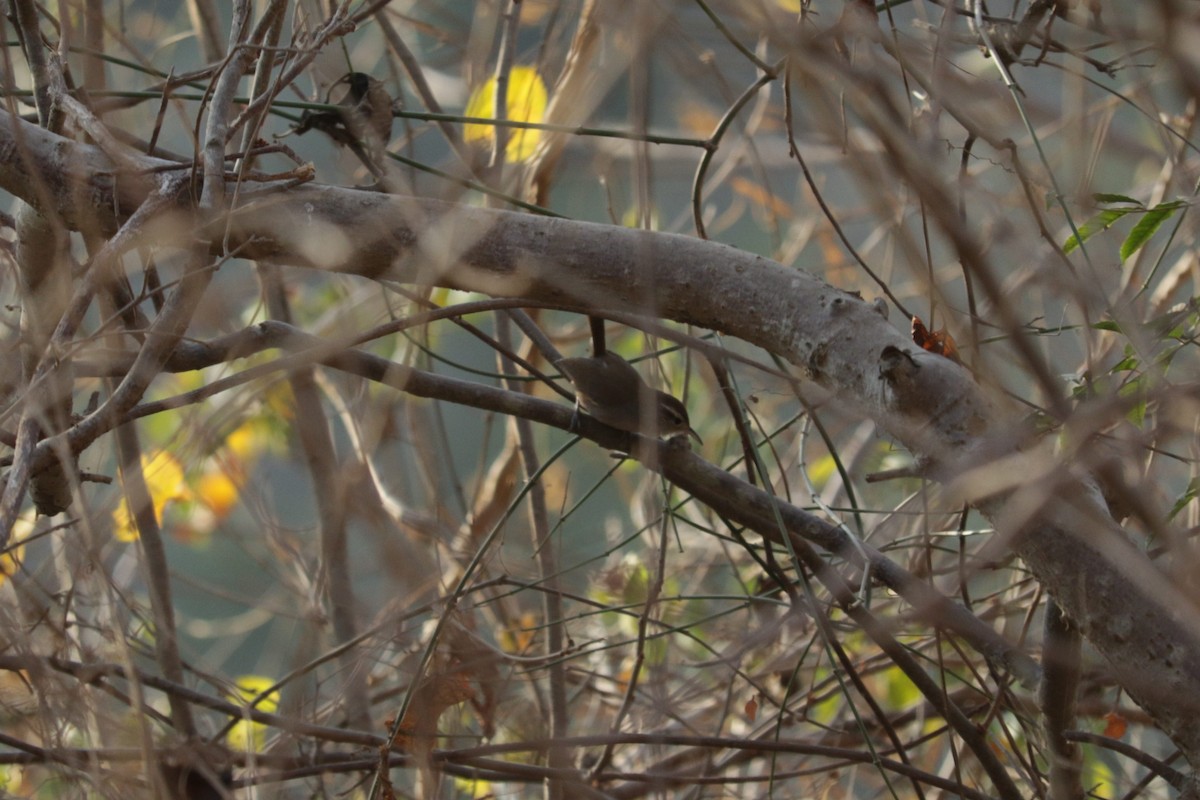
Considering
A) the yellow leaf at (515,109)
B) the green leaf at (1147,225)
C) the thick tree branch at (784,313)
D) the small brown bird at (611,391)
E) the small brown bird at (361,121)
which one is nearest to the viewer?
the thick tree branch at (784,313)

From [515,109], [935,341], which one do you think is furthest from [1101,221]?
[515,109]

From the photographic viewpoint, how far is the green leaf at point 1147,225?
129 centimetres

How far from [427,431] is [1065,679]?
4.70 ft

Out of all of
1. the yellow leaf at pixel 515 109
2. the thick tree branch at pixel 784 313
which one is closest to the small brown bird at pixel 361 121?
the thick tree branch at pixel 784 313

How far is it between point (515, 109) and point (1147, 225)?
1.80m

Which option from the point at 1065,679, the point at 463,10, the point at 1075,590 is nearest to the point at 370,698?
the point at 1065,679

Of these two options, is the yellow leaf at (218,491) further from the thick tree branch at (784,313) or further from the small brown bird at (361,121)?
the thick tree branch at (784,313)

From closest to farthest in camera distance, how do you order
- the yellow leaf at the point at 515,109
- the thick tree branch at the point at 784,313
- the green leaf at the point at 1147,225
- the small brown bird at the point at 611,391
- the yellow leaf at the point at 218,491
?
the thick tree branch at the point at 784,313 → the green leaf at the point at 1147,225 → the small brown bird at the point at 611,391 → the yellow leaf at the point at 515,109 → the yellow leaf at the point at 218,491

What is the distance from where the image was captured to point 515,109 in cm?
279

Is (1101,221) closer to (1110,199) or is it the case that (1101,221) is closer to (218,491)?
(1110,199)

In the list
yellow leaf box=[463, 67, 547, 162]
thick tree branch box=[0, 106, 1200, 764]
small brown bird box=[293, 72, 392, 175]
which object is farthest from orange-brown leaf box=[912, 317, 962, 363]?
yellow leaf box=[463, 67, 547, 162]

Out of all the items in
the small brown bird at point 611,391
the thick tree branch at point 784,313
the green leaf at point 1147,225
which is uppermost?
the small brown bird at point 611,391

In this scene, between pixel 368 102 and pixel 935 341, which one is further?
pixel 368 102

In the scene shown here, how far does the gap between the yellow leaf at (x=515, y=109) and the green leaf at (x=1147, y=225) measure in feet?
5.00
